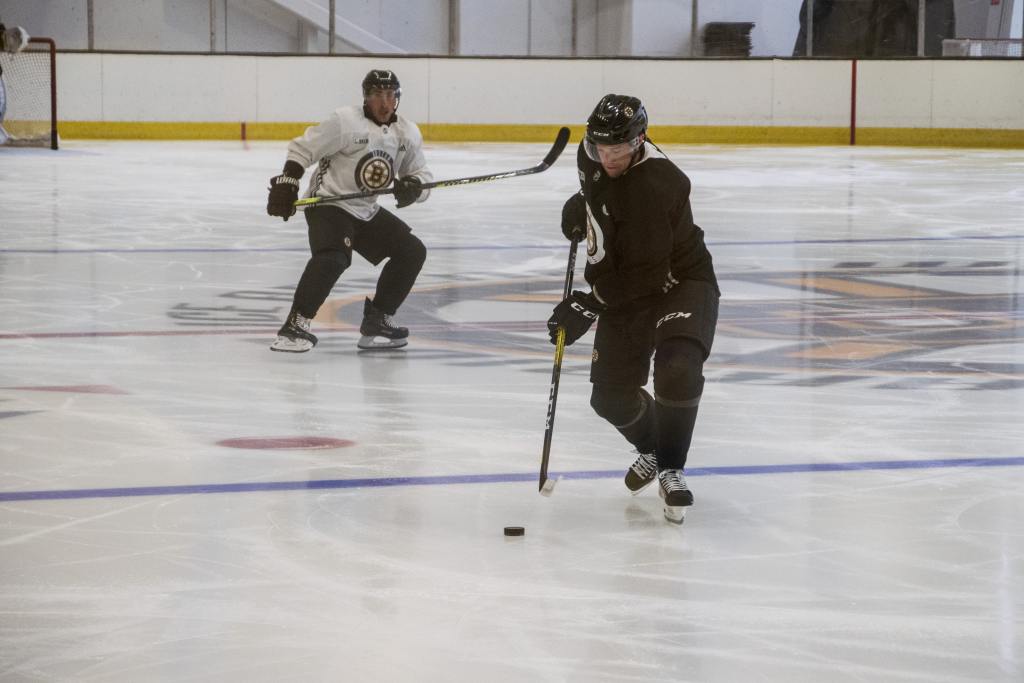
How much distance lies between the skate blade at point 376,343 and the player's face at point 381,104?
0.73 metres

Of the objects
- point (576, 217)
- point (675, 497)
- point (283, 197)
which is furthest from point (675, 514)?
point (283, 197)

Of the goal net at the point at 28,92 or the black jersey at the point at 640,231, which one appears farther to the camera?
the goal net at the point at 28,92

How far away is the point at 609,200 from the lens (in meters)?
3.22

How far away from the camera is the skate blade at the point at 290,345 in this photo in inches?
207

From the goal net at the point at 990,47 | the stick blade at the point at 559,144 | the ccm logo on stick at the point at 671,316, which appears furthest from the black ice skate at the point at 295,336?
the goal net at the point at 990,47

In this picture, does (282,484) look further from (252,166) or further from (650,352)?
(252,166)

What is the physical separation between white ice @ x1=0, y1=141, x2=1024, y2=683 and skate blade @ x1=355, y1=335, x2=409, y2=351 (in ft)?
0.23

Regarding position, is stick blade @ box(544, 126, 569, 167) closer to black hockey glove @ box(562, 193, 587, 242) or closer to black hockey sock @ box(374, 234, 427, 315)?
black hockey sock @ box(374, 234, 427, 315)

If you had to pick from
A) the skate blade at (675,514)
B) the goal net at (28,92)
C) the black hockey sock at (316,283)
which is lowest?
the skate blade at (675,514)

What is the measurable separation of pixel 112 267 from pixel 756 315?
10.2 ft

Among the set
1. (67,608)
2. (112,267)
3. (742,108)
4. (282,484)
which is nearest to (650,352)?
(282,484)

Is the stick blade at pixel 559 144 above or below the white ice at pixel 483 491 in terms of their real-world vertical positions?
above

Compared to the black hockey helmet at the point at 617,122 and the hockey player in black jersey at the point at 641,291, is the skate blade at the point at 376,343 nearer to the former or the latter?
the hockey player in black jersey at the point at 641,291

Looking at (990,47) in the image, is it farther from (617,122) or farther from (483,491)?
(617,122)
